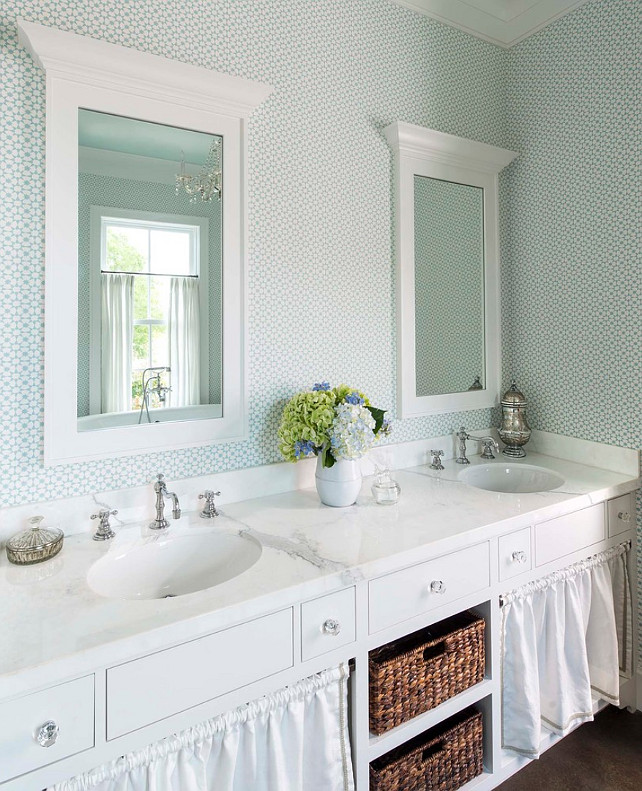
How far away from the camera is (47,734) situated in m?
0.91

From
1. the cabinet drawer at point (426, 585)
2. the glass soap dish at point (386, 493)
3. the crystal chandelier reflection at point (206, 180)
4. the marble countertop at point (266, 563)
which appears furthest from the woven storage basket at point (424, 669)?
the crystal chandelier reflection at point (206, 180)

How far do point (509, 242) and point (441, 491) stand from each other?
1.32m

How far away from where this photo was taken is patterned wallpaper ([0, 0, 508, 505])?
1386 mm

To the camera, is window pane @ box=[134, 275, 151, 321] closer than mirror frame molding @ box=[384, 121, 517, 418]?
Yes

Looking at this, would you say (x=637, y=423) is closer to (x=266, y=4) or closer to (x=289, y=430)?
(x=289, y=430)

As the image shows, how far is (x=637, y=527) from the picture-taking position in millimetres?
1996

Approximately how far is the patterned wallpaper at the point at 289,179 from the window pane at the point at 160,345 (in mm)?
289

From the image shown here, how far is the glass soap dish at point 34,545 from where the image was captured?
1251 millimetres

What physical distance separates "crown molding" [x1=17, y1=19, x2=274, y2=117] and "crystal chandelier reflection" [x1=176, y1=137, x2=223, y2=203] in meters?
0.13

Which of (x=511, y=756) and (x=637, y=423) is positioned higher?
(x=637, y=423)

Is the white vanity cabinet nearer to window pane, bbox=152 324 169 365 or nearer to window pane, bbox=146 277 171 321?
window pane, bbox=152 324 169 365

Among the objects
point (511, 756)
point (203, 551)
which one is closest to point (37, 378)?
point (203, 551)

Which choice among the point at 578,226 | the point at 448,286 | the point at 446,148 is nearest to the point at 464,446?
the point at 448,286

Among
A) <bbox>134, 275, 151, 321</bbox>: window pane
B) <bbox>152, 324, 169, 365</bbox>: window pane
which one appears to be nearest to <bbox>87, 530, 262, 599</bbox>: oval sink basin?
<bbox>152, 324, 169, 365</bbox>: window pane
